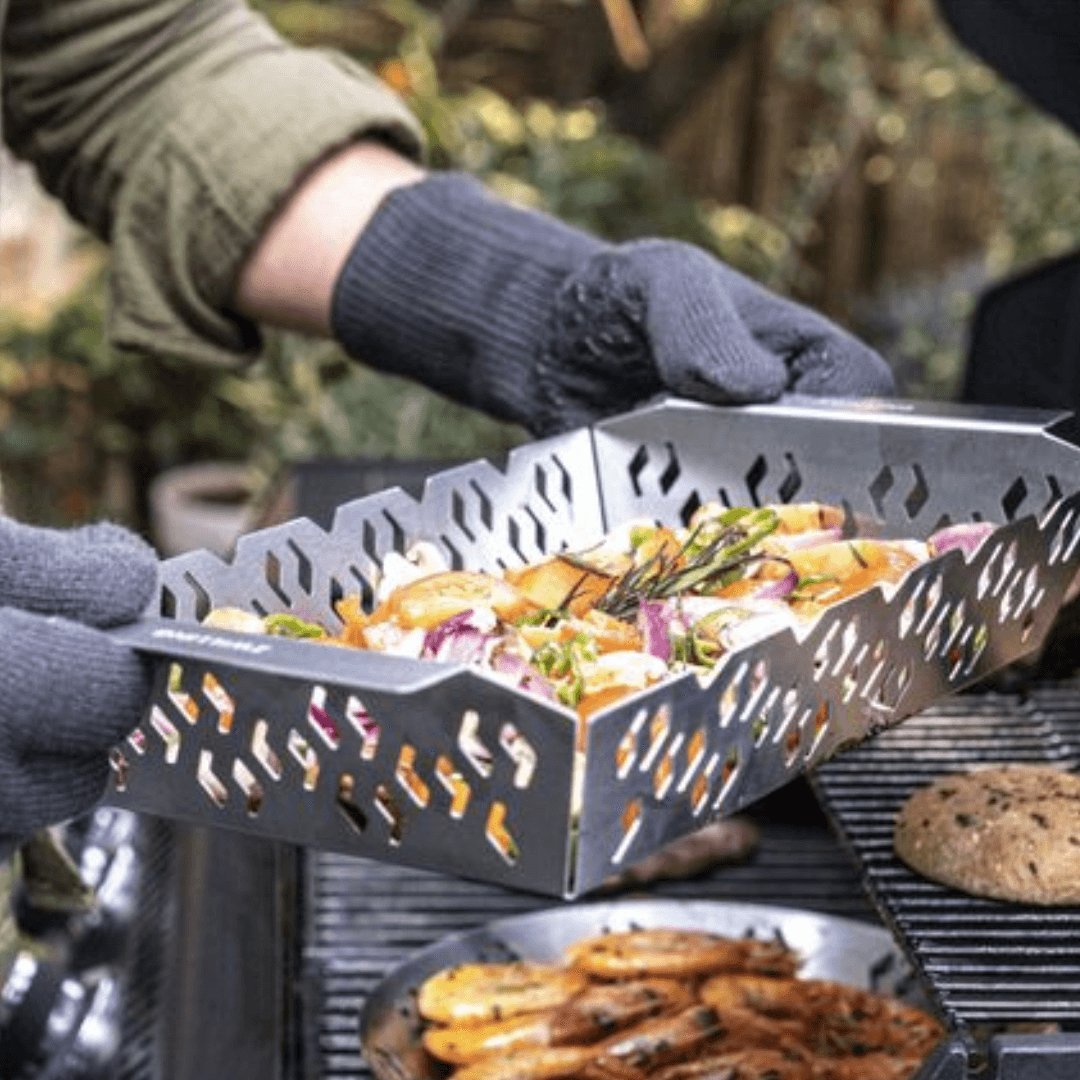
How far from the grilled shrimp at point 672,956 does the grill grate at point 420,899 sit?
0.17 meters

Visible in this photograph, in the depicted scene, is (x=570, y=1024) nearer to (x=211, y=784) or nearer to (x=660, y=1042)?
(x=660, y=1042)

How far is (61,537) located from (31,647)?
0.11 metres

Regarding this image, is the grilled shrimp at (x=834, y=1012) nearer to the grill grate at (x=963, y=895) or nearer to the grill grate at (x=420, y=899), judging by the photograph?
the grill grate at (x=963, y=895)

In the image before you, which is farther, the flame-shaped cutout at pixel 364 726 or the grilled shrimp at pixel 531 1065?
the grilled shrimp at pixel 531 1065

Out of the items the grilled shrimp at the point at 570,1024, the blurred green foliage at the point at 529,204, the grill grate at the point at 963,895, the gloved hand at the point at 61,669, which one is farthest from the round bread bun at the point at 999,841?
the blurred green foliage at the point at 529,204

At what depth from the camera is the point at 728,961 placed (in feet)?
6.60

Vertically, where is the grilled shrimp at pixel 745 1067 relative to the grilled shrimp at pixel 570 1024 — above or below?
above

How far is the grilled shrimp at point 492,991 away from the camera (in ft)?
6.23

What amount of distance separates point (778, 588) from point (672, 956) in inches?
22.1

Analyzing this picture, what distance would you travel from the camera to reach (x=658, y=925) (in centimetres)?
216

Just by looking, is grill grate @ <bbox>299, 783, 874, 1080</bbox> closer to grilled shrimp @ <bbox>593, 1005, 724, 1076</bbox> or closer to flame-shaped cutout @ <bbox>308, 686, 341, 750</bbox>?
grilled shrimp @ <bbox>593, 1005, 724, 1076</bbox>

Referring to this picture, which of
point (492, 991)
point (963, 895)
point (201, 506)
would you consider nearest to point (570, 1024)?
point (492, 991)

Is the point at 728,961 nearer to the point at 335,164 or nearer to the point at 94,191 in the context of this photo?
the point at 335,164

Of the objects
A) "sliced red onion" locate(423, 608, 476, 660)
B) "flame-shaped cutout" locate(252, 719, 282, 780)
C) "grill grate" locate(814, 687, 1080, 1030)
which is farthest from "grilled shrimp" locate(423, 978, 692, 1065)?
"flame-shaped cutout" locate(252, 719, 282, 780)
